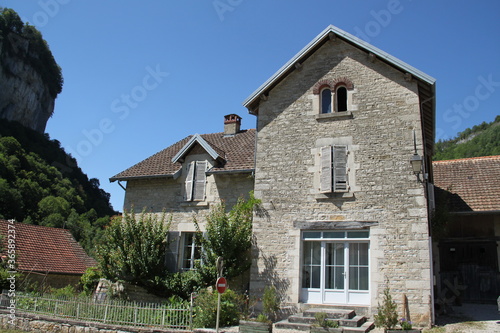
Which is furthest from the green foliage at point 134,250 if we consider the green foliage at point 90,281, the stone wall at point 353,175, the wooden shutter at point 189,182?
the stone wall at point 353,175

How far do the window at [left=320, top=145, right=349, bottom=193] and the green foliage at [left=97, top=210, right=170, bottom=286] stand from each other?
5.43 m

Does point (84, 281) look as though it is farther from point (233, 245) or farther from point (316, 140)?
point (316, 140)

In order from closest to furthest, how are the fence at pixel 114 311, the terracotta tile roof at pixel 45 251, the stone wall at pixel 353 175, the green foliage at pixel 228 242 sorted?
the fence at pixel 114 311 → the stone wall at pixel 353 175 → the green foliage at pixel 228 242 → the terracotta tile roof at pixel 45 251

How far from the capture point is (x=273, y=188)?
1250cm

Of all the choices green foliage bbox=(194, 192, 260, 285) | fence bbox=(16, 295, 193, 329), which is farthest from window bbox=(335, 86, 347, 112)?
fence bbox=(16, 295, 193, 329)

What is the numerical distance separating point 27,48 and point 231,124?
60.2 meters

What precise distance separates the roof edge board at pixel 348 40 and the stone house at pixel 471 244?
203 inches

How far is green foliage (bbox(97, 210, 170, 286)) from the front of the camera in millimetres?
12969

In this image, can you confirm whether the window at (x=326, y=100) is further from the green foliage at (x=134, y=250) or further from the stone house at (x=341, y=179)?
the green foliage at (x=134, y=250)

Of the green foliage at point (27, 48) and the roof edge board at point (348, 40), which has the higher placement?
the green foliage at point (27, 48)

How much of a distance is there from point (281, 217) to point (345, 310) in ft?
10.1

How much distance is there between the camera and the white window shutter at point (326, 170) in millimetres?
11789

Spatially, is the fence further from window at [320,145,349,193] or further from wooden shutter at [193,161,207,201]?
window at [320,145,349,193]

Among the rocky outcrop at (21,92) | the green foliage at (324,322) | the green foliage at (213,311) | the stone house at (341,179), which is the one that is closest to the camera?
the green foliage at (324,322)
